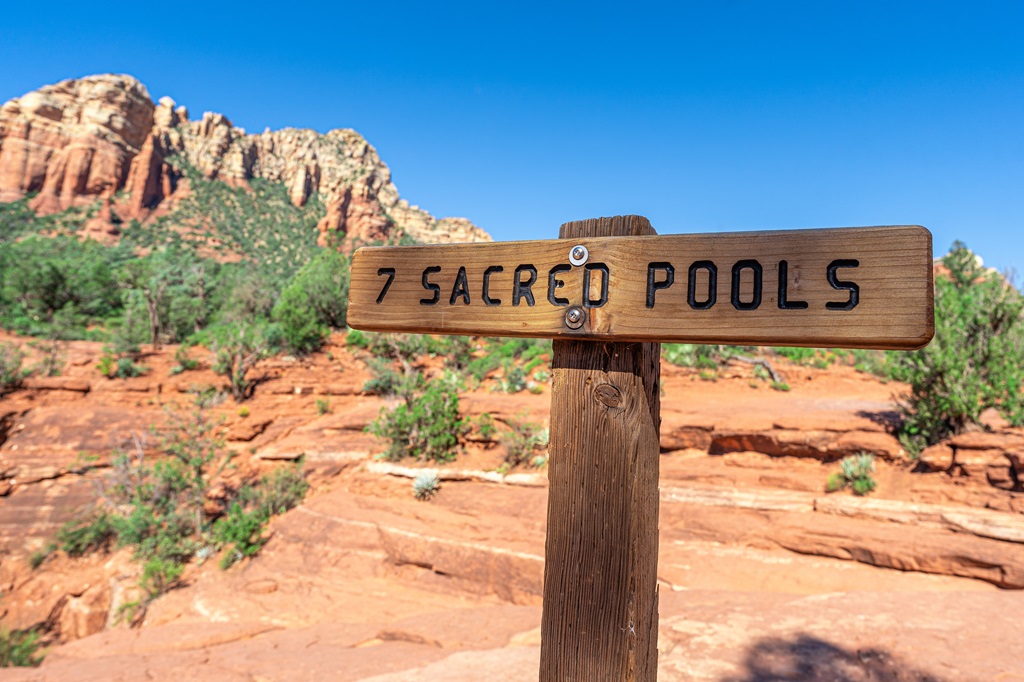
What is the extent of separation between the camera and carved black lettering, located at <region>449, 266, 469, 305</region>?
59.4 inches

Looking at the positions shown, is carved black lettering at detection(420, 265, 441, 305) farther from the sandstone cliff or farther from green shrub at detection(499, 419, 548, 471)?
the sandstone cliff

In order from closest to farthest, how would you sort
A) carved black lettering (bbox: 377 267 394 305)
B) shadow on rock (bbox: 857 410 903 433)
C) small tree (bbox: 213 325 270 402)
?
carved black lettering (bbox: 377 267 394 305) < shadow on rock (bbox: 857 410 903 433) < small tree (bbox: 213 325 270 402)

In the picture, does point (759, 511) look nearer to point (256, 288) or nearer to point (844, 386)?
point (844, 386)

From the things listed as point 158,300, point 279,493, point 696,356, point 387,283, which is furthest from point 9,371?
point 696,356

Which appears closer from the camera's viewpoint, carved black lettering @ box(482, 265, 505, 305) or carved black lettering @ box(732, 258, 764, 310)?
carved black lettering @ box(732, 258, 764, 310)

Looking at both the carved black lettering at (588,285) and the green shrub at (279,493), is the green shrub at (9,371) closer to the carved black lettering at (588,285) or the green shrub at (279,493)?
the green shrub at (279,493)

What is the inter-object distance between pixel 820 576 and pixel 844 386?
9.15 meters

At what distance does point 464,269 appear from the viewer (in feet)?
4.98

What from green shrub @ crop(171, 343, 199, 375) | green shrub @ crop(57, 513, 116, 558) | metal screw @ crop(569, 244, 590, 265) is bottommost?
green shrub @ crop(57, 513, 116, 558)

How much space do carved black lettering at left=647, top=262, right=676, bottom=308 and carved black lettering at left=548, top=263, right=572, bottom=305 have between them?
208mm

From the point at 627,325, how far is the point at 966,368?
9069 millimetres

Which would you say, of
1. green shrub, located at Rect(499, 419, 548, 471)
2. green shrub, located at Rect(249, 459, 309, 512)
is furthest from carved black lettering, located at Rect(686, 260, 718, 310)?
green shrub, located at Rect(249, 459, 309, 512)

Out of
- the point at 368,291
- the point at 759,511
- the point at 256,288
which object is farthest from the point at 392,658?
the point at 256,288

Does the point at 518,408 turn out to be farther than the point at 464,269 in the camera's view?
Yes
